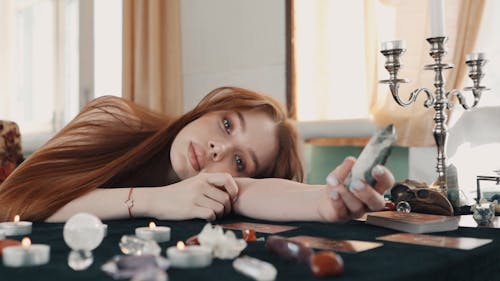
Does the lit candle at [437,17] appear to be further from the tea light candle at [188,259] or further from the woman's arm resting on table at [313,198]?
the tea light candle at [188,259]

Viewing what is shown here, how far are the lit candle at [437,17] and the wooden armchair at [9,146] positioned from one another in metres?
1.88

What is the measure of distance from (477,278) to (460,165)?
1512 mm

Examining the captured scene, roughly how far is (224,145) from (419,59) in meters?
1.17

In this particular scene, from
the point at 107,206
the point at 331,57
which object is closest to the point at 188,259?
the point at 107,206

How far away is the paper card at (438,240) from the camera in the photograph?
74 centimetres

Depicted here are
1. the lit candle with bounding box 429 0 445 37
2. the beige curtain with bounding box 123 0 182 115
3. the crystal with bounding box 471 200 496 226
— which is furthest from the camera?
the beige curtain with bounding box 123 0 182 115

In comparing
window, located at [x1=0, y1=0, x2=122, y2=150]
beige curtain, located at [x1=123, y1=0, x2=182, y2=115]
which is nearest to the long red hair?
beige curtain, located at [x1=123, y1=0, x2=182, y2=115]

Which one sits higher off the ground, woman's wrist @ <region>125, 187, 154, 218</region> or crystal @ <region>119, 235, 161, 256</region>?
crystal @ <region>119, 235, 161, 256</region>

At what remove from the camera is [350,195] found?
850mm

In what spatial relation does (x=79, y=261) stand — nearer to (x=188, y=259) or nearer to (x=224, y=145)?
(x=188, y=259)

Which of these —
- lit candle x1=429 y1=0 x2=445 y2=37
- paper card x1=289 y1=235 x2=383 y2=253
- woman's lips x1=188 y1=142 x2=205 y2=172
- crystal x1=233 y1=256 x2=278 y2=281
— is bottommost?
paper card x1=289 y1=235 x2=383 y2=253

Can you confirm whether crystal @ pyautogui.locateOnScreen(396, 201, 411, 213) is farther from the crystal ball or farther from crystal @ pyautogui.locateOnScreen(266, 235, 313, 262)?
the crystal ball

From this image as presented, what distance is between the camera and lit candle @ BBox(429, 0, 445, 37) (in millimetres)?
1236

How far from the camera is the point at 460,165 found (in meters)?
2.10
